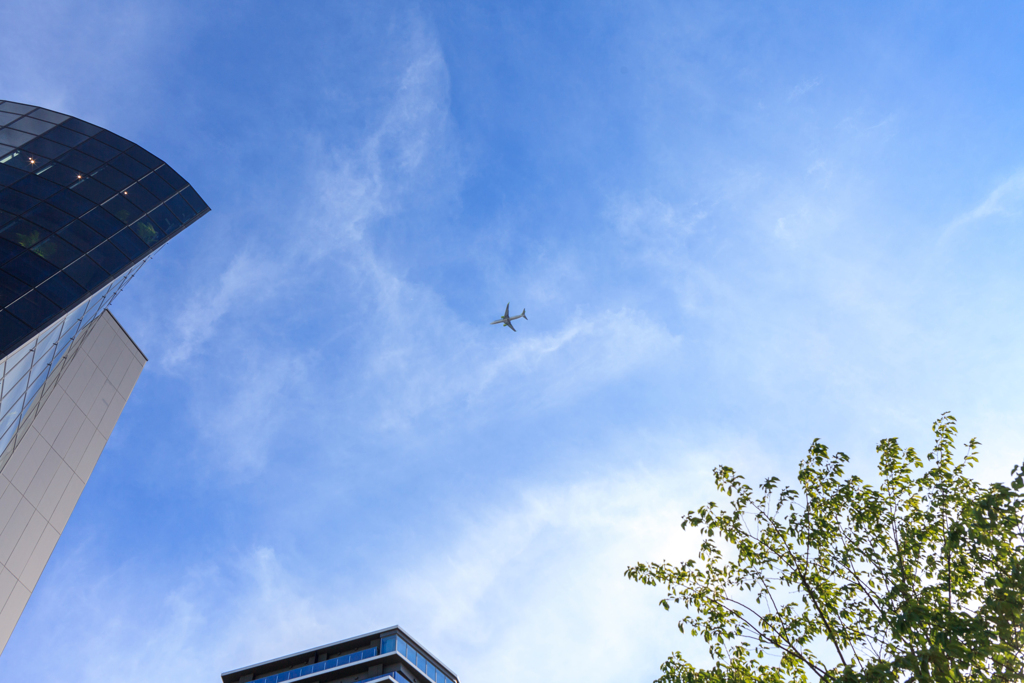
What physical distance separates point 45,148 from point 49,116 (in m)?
4.73

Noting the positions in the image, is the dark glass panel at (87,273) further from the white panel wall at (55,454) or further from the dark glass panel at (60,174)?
the white panel wall at (55,454)

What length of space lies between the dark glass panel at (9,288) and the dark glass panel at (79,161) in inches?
370

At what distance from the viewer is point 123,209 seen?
26609 millimetres

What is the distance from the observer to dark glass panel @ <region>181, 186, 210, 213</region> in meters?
32.0

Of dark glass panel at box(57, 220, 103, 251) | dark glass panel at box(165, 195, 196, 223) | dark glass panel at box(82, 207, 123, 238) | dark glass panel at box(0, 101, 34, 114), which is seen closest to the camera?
dark glass panel at box(57, 220, 103, 251)

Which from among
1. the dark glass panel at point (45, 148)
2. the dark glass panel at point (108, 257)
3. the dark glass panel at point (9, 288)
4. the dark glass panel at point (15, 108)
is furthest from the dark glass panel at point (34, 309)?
the dark glass panel at point (15, 108)

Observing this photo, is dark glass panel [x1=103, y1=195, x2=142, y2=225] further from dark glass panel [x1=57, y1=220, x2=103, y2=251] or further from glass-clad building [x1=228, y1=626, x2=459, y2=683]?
glass-clad building [x1=228, y1=626, x2=459, y2=683]

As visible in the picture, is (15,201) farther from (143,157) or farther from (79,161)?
(143,157)

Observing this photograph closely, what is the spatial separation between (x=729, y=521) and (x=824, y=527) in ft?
7.86

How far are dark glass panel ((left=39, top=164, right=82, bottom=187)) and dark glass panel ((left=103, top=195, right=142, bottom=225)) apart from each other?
165 cm

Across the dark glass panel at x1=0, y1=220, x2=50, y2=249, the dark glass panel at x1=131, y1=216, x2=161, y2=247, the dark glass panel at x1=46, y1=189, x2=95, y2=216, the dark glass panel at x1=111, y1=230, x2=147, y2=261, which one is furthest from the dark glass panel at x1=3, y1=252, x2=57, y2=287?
the dark glass panel at x1=131, y1=216, x2=161, y2=247

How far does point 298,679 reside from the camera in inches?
2557

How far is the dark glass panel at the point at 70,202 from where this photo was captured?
78.2ft

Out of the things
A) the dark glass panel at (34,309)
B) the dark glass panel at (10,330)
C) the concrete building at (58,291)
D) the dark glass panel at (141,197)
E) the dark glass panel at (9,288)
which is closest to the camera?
the dark glass panel at (10,330)
